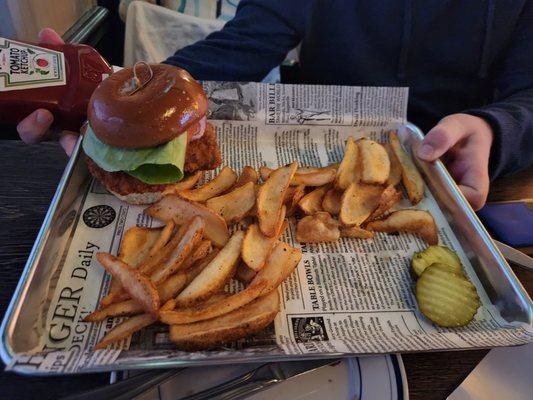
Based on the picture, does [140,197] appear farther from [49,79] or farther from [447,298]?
[447,298]

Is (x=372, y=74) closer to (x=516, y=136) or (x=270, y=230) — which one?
(x=516, y=136)

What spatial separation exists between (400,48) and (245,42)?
0.75 metres

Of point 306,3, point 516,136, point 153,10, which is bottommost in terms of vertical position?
point 153,10

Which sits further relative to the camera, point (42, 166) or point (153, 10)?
point (153, 10)

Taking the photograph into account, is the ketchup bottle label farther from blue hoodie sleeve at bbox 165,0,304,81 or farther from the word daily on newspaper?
blue hoodie sleeve at bbox 165,0,304,81

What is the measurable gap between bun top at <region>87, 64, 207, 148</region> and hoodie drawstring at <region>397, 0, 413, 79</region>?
1135 millimetres

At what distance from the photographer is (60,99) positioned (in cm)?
153

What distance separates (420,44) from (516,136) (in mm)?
669

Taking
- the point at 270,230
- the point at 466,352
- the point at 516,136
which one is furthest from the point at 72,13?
the point at 466,352

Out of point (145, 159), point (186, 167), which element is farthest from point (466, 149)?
point (145, 159)

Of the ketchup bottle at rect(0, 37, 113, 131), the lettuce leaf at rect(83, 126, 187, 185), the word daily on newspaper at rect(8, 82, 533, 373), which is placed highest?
the ketchup bottle at rect(0, 37, 113, 131)

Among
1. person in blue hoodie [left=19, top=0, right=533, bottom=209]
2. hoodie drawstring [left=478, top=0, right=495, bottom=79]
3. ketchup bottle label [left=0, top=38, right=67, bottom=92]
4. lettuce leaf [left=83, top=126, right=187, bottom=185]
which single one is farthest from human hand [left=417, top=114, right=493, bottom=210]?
ketchup bottle label [left=0, top=38, right=67, bottom=92]

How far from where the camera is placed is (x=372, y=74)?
7.04 feet

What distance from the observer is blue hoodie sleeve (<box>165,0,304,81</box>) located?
6.64ft
